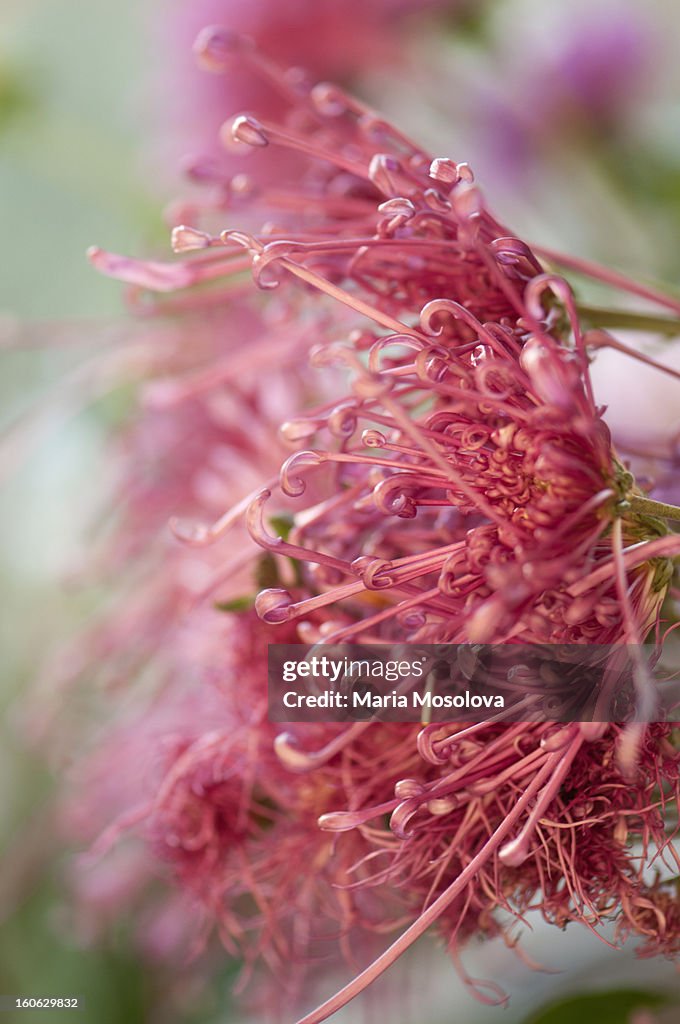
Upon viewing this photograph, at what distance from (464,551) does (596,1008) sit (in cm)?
18

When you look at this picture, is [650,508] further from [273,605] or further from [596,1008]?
[596,1008]

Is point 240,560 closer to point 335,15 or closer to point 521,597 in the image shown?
point 521,597

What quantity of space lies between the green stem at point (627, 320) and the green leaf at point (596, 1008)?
0.19m

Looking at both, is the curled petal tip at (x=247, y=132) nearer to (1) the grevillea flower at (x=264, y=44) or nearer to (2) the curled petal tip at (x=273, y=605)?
(2) the curled petal tip at (x=273, y=605)

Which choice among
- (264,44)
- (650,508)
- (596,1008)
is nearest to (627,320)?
(650,508)

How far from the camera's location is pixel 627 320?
0.21 meters

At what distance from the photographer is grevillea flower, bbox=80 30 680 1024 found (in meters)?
0.16

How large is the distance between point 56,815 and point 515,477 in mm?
301

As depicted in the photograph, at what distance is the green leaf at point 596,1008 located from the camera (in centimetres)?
28

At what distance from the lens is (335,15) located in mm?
458

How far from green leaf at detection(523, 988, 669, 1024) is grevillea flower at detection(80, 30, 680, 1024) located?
0.09 meters

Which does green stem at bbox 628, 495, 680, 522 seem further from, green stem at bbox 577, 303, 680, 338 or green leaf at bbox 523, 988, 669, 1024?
green leaf at bbox 523, 988, 669, 1024

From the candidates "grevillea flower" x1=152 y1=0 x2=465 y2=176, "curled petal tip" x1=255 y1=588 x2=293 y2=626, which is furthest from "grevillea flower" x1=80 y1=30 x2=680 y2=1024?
"grevillea flower" x1=152 y1=0 x2=465 y2=176

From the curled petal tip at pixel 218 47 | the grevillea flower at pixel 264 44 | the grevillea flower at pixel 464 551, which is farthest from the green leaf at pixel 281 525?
the grevillea flower at pixel 264 44
